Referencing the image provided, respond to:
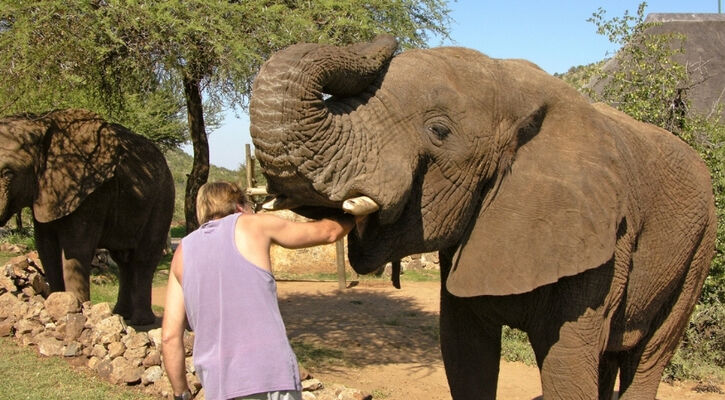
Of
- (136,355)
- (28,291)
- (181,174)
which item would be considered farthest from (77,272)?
(181,174)

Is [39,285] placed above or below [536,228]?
below

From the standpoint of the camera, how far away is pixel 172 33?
871 cm

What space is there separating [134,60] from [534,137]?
6.42m

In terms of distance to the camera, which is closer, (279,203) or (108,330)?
(279,203)

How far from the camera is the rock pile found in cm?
676

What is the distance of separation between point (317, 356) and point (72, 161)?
3576mm

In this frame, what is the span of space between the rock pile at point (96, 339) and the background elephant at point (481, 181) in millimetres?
2745

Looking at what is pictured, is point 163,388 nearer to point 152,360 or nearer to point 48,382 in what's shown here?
point 152,360

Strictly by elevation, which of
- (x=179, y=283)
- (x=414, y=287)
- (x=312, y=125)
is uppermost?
(x=312, y=125)

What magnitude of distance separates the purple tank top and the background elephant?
34cm

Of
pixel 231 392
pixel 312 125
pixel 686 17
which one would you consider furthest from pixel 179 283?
pixel 686 17

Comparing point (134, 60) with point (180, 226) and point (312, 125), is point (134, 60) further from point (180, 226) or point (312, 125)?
point (180, 226)

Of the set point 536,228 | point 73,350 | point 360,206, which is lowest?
point 73,350

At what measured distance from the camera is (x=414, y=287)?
49.9 ft
